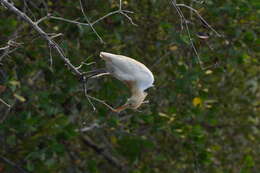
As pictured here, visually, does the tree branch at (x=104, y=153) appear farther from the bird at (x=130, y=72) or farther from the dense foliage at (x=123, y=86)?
the bird at (x=130, y=72)

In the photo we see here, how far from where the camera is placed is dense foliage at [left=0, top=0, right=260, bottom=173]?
2.50 meters

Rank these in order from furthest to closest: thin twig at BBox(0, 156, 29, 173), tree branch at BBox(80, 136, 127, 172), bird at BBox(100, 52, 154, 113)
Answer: tree branch at BBox(80, 136, 127, 172) → thin twig at BBox(0, 156, 29, 173) → bird at BBox(100, 52, 154, 113)

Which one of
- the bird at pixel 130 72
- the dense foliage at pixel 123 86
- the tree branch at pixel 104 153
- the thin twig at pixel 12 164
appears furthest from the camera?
the tree branch at pixel 104 153

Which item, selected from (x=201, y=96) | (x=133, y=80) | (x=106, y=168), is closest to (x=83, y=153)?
(x=106, y=168)

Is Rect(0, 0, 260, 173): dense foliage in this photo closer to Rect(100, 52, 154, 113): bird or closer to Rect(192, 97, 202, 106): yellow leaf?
Rect(192, 97, 202, 106): yellow leaf

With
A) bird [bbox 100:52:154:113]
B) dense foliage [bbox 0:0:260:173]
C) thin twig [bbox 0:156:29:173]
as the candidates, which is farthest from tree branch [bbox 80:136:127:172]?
bird [bbox 100:52:154:113]

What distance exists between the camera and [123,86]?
248 cm

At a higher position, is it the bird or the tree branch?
the bird

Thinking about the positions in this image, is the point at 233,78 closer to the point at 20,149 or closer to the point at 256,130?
the point at 256,130

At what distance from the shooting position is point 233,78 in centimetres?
335

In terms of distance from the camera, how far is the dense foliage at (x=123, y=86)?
250 cm

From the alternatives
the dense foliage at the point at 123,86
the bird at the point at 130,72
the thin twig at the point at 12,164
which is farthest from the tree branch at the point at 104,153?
the bird at the point at 130,72

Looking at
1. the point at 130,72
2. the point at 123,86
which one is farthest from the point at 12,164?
the point at 130,72

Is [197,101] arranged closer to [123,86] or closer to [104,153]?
[123,86]
